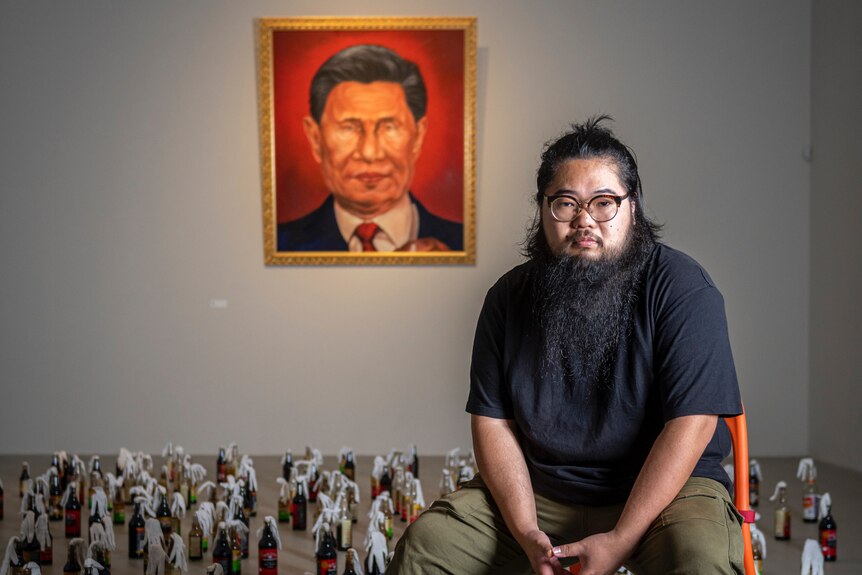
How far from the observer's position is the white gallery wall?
253 inches

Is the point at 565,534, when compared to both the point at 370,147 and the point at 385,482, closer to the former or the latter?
the point at 385,482

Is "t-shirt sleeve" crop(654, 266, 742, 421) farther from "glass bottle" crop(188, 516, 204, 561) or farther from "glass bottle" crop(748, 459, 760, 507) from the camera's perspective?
"glass bottle" crop(748, 459, 760, 507)

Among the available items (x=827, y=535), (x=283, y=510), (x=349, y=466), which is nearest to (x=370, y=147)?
(x=349, y=466)

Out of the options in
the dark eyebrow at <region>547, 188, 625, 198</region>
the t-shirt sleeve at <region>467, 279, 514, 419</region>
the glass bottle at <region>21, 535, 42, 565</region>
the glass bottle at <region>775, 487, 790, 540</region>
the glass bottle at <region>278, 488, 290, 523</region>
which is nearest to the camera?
the dark eyebrow at <region>547, 188, 625, 198</region>

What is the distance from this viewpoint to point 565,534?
7.94 feet

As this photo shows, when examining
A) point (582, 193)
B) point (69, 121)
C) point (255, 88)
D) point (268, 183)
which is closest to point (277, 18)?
point (255, 88)

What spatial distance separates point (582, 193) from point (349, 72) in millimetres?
4307

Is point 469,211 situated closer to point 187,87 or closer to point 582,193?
point 187,87

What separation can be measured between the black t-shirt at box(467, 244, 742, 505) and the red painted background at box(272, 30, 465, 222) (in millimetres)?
4052

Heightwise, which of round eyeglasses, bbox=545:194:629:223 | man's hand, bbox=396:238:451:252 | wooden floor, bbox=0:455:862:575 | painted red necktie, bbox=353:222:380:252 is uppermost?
round eyeglasses, bbox=545:194:629:223

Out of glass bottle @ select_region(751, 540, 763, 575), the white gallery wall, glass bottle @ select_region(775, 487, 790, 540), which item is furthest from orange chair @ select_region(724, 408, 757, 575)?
the white gallery wall

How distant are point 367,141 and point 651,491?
180 inches

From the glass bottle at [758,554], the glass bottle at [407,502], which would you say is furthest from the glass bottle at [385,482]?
the glass bottle at [758,554]

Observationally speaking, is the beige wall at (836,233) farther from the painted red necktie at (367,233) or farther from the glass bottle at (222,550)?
the glass bottle at (222,550)
